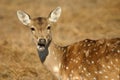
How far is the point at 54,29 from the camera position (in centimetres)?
2206

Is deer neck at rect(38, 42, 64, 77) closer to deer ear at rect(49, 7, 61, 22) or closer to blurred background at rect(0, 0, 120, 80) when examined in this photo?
deer ear at rect(49, 7, 61, 22)

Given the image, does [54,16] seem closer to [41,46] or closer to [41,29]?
[41,29]

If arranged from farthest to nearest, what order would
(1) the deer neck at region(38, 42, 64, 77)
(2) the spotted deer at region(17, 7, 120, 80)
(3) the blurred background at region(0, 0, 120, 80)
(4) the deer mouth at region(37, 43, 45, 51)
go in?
1. (3) the blurred background at region(0, 0, 120, 80)
2. (1) the deer neck at region(38, 42, 64, 77)
3. (4) the deer mouth at region(37, 43, 45, 51)
4. (2) the spotted deer at region(17, 7, 120, 80)

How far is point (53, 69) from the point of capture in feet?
40.8

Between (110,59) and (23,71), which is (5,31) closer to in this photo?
(23,71)

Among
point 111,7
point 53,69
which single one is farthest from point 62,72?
point 111,7

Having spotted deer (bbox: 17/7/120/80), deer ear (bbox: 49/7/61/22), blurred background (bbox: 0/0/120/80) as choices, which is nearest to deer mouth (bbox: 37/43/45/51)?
spotted deer (bbox: 17/7/120/80)

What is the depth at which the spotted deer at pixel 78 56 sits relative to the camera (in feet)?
37.9

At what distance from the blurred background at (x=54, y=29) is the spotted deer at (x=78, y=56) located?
1.99 meters

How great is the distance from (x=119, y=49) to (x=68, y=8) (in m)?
16.3

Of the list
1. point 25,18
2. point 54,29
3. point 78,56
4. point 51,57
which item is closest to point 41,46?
point 51,57

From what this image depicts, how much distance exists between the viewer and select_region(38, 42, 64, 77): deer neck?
12.5 meters

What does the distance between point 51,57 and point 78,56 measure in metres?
0.73

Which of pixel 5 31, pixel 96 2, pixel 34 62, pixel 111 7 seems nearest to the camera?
pixel 34 62
